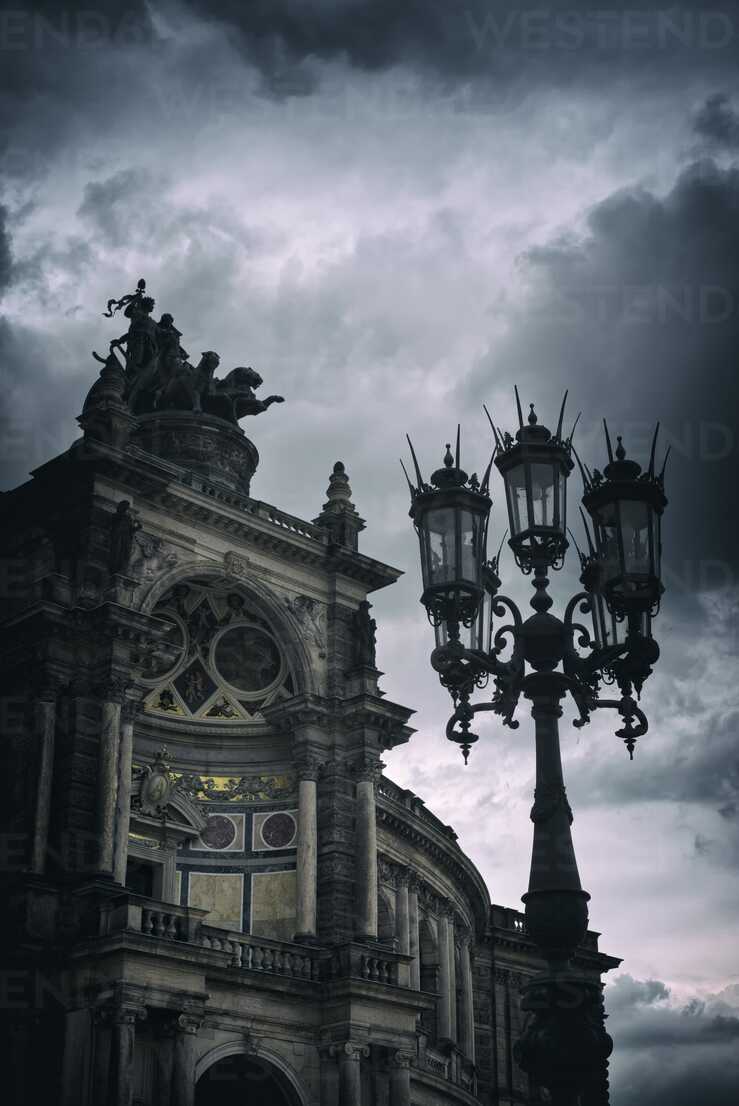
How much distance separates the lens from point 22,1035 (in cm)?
2711

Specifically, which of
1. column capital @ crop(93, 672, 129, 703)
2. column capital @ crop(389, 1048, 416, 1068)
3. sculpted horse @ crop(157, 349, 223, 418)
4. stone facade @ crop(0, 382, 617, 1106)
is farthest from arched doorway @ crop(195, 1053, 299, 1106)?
sculpted horse @ crop(157, 349, 223, 418)

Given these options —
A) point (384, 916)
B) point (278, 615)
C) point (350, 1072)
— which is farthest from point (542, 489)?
point (384, 916)

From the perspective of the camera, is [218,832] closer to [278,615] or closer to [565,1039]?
[278,615]

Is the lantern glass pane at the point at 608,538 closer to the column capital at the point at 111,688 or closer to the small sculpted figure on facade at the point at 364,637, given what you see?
the column capital at the point at 111,688

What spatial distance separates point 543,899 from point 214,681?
77.7ft

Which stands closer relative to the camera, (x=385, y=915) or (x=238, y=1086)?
(x=238, y=1086)

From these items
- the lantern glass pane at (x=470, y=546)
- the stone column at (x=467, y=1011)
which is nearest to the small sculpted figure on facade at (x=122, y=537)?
the lantern glass pane at (x=470, y=546)

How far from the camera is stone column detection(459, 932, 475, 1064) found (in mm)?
44719

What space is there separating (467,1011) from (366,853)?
1389 centimetres

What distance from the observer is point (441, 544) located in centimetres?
1534

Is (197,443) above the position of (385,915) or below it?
above

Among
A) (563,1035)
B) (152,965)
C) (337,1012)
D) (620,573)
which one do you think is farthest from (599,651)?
(337,1012)

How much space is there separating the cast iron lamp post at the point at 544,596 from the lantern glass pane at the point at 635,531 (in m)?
0.01

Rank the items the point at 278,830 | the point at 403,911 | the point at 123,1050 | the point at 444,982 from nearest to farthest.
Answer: the point at 123,1050 < the point at 278,830 < the point at 403,911 < the point at 444,982
